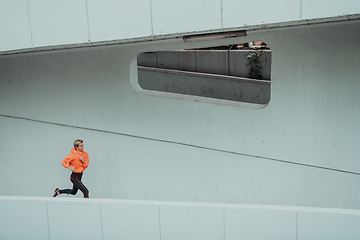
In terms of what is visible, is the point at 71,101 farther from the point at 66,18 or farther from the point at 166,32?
the point at 166,32

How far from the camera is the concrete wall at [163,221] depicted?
4496 mm

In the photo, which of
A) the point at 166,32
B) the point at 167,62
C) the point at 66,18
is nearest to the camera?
the point at 166,32

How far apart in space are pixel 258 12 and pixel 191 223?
2.82 metres

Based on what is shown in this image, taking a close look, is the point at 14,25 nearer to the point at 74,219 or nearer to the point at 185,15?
the point at 185,15

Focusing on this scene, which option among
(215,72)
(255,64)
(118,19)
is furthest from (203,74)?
(118,19)

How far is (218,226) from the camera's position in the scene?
490 centimetres

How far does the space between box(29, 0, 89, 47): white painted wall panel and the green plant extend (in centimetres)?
656

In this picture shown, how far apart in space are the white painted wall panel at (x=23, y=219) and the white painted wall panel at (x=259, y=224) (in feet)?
8.94

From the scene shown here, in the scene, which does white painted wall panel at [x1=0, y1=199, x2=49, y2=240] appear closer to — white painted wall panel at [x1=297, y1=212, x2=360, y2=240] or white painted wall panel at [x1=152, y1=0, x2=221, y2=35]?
white painted wall panel at [x1=152, y1=0, x2=221, y2=35]

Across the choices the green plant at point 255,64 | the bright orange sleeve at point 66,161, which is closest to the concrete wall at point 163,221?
the bright orange sleeve at point 66,161

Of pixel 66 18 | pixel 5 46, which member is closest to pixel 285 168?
pixel 66 18

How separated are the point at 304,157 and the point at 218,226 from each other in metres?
2.64

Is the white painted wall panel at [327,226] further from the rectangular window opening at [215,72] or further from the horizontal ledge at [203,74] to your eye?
the horizontal ledge at [203,74]

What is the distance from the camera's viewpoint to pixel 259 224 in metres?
4.75
